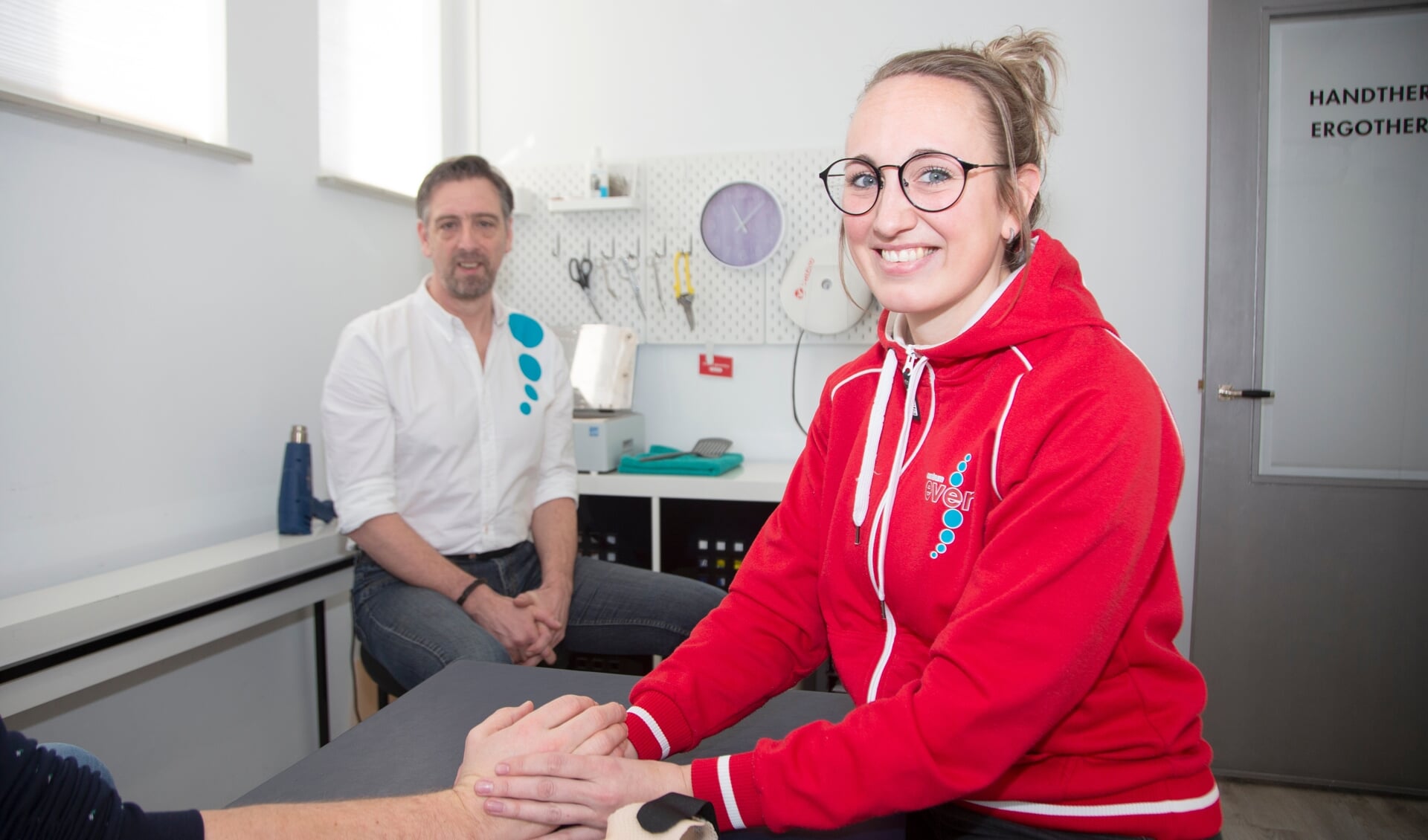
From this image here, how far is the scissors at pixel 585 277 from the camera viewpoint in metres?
2.86

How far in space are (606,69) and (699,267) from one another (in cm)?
75

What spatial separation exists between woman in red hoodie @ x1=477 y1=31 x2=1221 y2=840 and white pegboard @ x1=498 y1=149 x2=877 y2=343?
162cm

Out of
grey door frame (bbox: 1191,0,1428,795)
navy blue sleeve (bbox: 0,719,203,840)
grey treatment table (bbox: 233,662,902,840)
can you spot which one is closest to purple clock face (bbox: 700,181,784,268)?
grey door frame (bbox: 1191,0,1428,795)

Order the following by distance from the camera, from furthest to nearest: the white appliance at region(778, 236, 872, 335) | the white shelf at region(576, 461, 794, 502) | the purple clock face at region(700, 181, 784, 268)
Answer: the purple clock face at region(700, 181, 784, 268) → the white appliance at region(778, 236, 872, 335) → the white shelf at region(576, 461, 794, 502)

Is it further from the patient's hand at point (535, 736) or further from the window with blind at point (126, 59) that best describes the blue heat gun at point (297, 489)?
the patient's hand at point (535, 736)

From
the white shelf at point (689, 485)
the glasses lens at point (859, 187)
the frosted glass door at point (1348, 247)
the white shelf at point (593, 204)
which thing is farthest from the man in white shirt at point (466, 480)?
the frosted glass door at point (1348, 247)

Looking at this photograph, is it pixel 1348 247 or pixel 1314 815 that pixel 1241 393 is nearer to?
pixel 1348 247

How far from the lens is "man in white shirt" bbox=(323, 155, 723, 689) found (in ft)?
6.14

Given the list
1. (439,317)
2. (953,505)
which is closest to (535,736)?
(953,505)

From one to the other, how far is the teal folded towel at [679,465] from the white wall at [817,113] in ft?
1.27

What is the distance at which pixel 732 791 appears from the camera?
825mm

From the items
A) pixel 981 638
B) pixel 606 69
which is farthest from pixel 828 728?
pixel 606 69

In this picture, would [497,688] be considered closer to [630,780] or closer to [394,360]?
[630,780]

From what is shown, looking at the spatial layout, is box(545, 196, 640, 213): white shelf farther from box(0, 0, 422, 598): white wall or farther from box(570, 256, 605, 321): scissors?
box(0, 0, 422, 598): white wall
